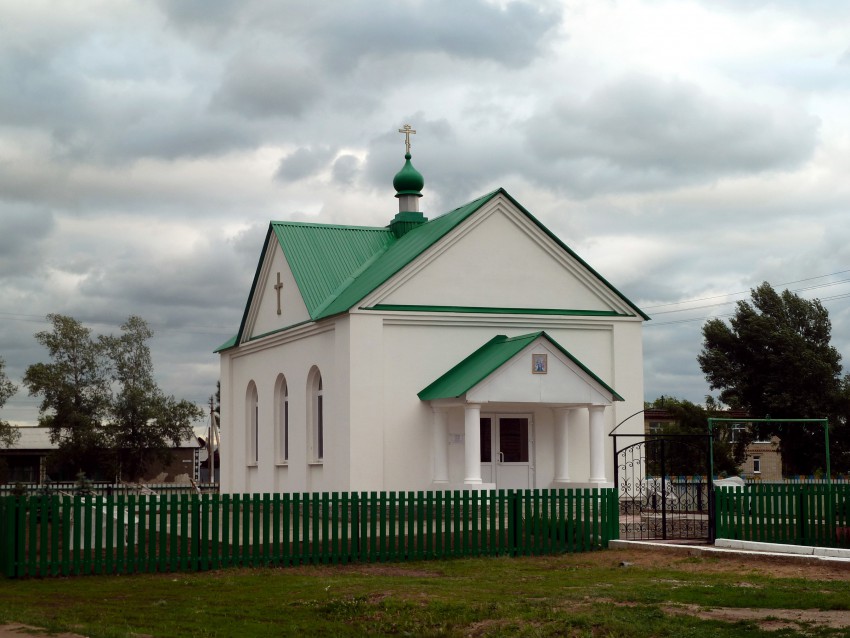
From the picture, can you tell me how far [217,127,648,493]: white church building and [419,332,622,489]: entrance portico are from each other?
35mm

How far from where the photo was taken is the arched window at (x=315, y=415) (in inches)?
1091

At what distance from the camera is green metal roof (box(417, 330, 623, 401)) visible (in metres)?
24.3

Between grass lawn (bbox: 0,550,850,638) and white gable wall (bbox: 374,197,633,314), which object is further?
white gable wall (bbox: 374,197,633,314)

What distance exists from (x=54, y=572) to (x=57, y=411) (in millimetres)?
45488

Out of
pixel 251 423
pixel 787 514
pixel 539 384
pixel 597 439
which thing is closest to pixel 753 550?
pixel 787 514

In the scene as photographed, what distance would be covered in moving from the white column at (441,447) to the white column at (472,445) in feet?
3.01

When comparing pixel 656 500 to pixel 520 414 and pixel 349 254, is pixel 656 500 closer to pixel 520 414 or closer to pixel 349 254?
pixel 520 414

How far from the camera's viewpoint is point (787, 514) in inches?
798

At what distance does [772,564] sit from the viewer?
1611cm

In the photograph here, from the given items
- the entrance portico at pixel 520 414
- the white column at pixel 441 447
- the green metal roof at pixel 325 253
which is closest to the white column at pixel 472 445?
the entrance portico at pixel 520 414

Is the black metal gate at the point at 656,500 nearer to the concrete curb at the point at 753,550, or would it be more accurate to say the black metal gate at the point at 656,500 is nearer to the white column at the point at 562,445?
the concrete curb at the point at 753,550

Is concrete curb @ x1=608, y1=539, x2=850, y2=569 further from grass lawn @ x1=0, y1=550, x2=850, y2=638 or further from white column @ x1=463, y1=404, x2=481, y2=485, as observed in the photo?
white column @ x1=463, y1=404, x2=481, y2=485

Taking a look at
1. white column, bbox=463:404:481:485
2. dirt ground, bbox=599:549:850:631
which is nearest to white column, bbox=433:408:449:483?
white column, bbox=463:404:481:485

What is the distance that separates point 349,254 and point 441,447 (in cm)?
692
